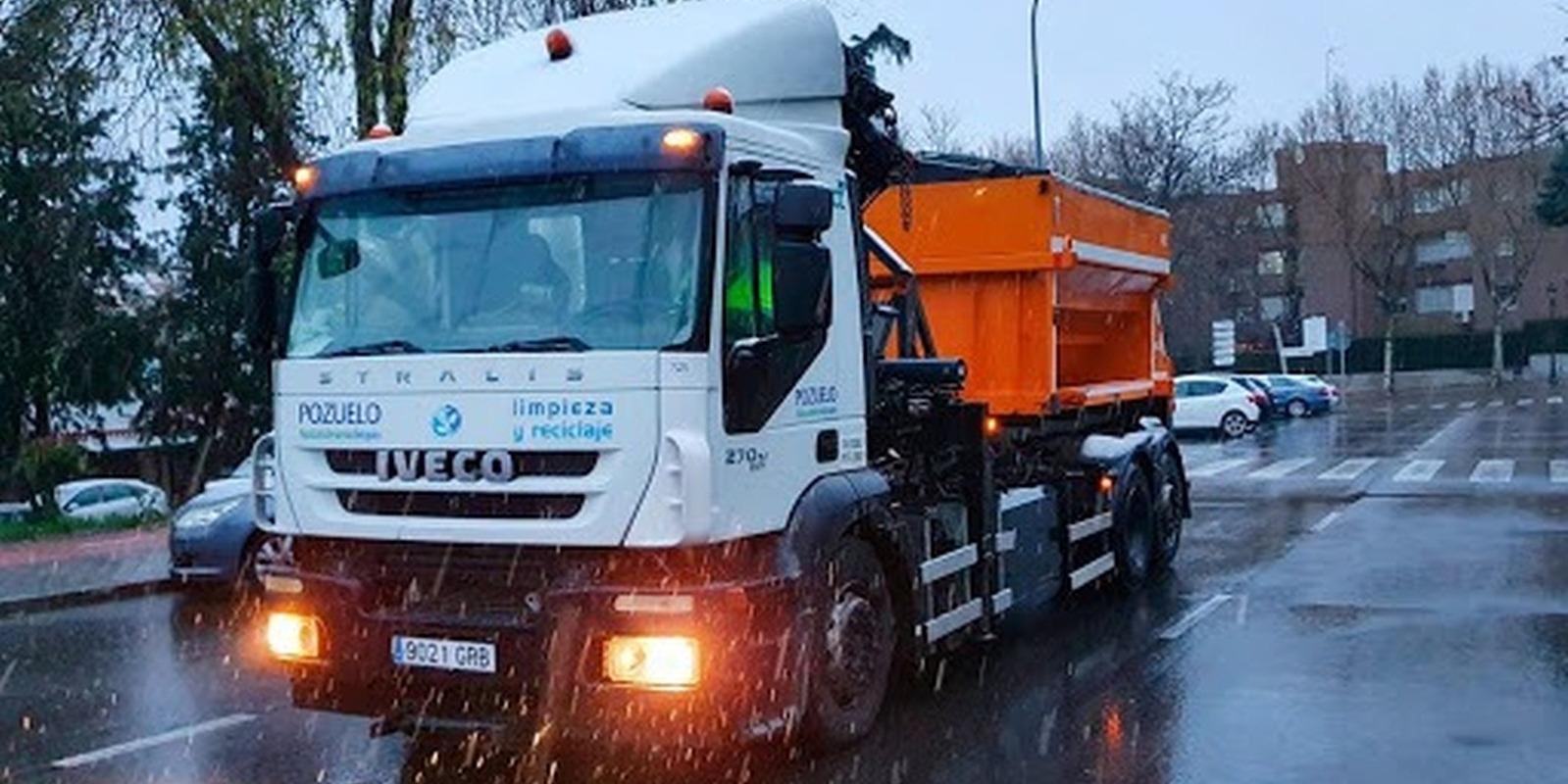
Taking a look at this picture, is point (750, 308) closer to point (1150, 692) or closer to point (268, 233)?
point (268, 233)

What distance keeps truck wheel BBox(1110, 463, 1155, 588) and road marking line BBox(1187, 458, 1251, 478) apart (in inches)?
547

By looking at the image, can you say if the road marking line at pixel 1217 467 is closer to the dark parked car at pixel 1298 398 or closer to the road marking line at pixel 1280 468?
the road marking line at pixel 1280 468

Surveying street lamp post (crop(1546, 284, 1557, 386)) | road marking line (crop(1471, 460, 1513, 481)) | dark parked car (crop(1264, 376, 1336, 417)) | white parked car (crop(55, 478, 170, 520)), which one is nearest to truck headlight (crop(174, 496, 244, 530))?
white parked car (crop(55, 478, 170, 520))

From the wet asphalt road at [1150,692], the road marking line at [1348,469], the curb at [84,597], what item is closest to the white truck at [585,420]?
the wet asphalt road at [1150,692]

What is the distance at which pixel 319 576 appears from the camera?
6773mm

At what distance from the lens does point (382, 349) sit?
670 centimetres

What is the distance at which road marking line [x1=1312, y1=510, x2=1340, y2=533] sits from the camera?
16953 mm

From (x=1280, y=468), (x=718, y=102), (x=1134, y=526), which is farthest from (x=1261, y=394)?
(x=718, y=102)

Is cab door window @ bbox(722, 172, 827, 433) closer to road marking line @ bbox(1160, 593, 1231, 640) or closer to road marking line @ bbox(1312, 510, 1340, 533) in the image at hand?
road marking line @ bbox(1160, 593, 1231, 640)

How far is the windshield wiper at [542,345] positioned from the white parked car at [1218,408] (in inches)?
1333

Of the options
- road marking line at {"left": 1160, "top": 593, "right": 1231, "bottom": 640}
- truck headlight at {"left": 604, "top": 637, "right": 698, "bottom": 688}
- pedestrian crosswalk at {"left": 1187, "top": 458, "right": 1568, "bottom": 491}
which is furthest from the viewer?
pedestrian crosswalk at {"left": 1187, "top": 458, "right": 1568, "bottom": 491}

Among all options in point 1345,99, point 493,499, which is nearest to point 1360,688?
point 493,499

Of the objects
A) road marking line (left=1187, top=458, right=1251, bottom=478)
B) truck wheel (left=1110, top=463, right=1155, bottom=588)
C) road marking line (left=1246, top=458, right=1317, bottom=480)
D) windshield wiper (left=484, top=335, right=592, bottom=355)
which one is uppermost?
windshield wiper (left=484, top=335, right=592, bottom=355)

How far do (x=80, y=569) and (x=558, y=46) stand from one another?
9430mm
